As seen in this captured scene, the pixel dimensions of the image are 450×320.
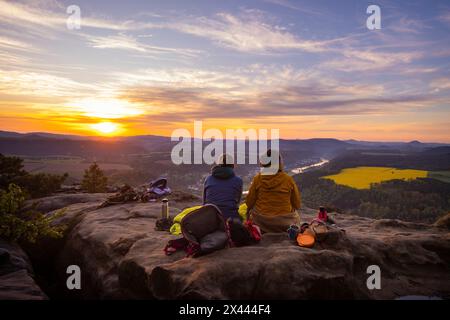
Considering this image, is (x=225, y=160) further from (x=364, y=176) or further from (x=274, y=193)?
(x=364, y=176)

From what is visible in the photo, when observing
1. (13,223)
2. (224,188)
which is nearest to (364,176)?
(224,188)

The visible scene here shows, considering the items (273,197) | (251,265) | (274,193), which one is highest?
(274,193)

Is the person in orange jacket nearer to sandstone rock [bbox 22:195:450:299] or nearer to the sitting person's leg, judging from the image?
the sitting person's leg

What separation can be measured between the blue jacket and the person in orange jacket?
84 centimetres

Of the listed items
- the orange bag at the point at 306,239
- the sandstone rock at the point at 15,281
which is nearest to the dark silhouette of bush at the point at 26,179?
the sandstone rock at the point at 15,281

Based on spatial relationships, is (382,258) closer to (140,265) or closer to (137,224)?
(140,265)

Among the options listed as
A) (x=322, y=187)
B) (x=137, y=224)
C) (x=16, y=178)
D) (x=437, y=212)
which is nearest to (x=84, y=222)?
(x=137, y=224)

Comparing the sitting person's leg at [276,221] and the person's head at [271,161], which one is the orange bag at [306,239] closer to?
the sitting person's leg at [276,221]

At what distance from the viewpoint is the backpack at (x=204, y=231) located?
823 centimetres

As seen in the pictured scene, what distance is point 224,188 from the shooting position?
1028 cm

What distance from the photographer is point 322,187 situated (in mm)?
119062

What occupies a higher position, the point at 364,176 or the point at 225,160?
the point at 225,160

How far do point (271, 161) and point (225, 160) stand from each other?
1.58m
